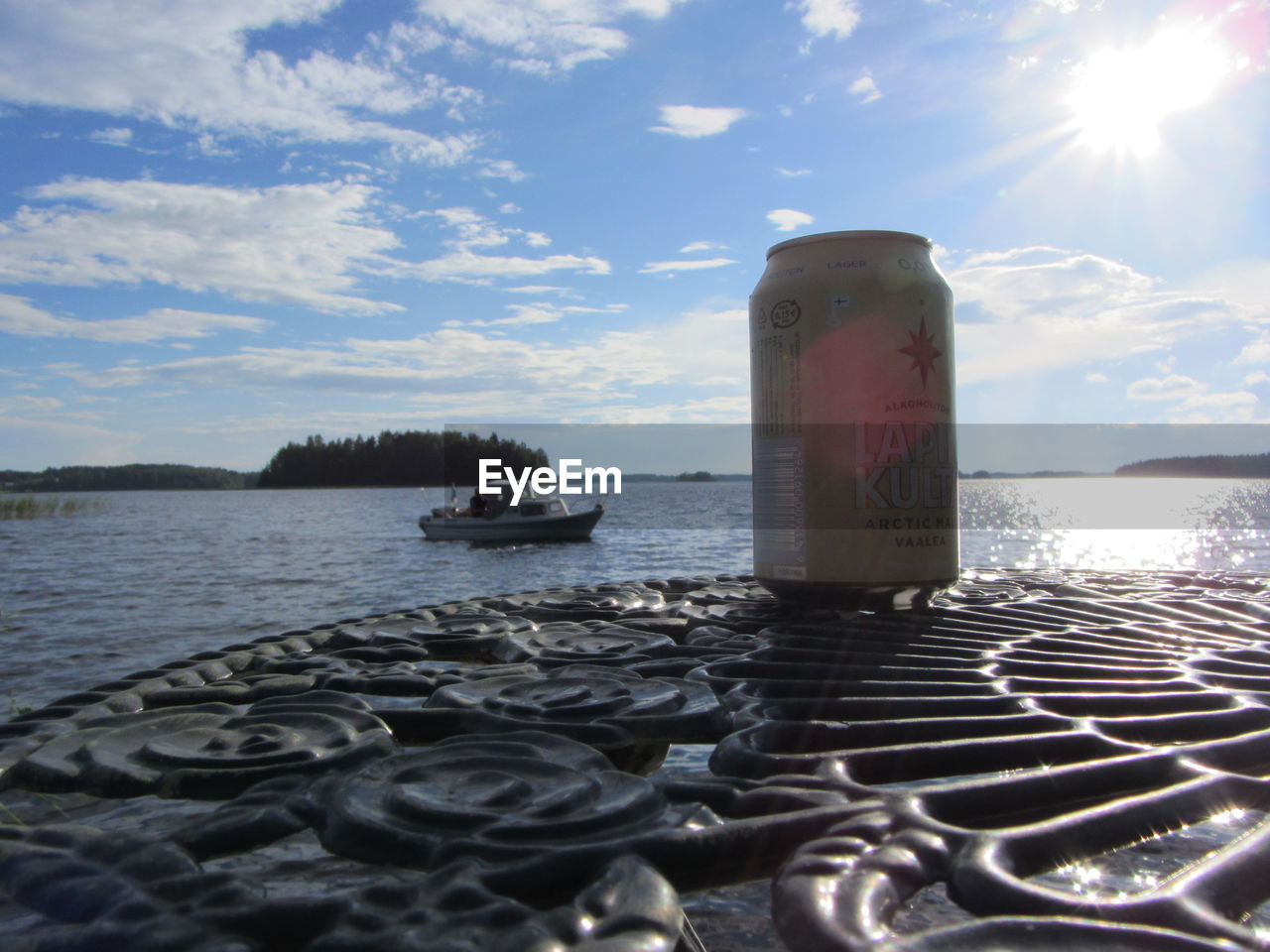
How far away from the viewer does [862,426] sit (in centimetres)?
140

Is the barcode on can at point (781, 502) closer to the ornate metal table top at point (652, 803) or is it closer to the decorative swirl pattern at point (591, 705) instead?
the ornate metal table top at point (652, 803)

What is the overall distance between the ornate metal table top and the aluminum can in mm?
297

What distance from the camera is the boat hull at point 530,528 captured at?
91.8ft

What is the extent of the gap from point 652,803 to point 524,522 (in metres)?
28.0

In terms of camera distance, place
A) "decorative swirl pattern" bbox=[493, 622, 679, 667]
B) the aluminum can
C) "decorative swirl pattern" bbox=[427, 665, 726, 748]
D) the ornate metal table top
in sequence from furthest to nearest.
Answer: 1. the aluminum can
2. "decorative swirl pattern" bbox=[493, 622, 679, 667]
3. "decorative swirl pattern" bbox=[427, 665, 726, 748]
4. the ornate metal table top

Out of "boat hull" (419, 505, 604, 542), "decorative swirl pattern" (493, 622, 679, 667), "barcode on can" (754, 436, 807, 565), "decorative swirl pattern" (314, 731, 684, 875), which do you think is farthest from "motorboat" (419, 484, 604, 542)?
"decorative swirl pattern" (314, 731, 684, 875)

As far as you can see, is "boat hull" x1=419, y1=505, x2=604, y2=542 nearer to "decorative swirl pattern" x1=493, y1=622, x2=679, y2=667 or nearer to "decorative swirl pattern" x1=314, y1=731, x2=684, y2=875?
"decorative swirl pattern" x1=493, y1=622, x2=679, y2=667

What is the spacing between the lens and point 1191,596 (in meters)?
1.65

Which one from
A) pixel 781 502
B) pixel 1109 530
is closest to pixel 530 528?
pixel 781 502

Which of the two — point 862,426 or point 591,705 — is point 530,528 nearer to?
point 862,426

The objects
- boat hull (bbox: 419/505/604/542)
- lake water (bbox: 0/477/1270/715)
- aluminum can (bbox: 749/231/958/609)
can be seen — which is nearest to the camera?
aluminum can (bbox: 749/231/958/609)

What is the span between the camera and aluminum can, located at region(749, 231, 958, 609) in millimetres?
1396

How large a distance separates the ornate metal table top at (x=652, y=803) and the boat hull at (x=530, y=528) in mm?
26502

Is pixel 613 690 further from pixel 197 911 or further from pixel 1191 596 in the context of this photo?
pixel 1191 596
